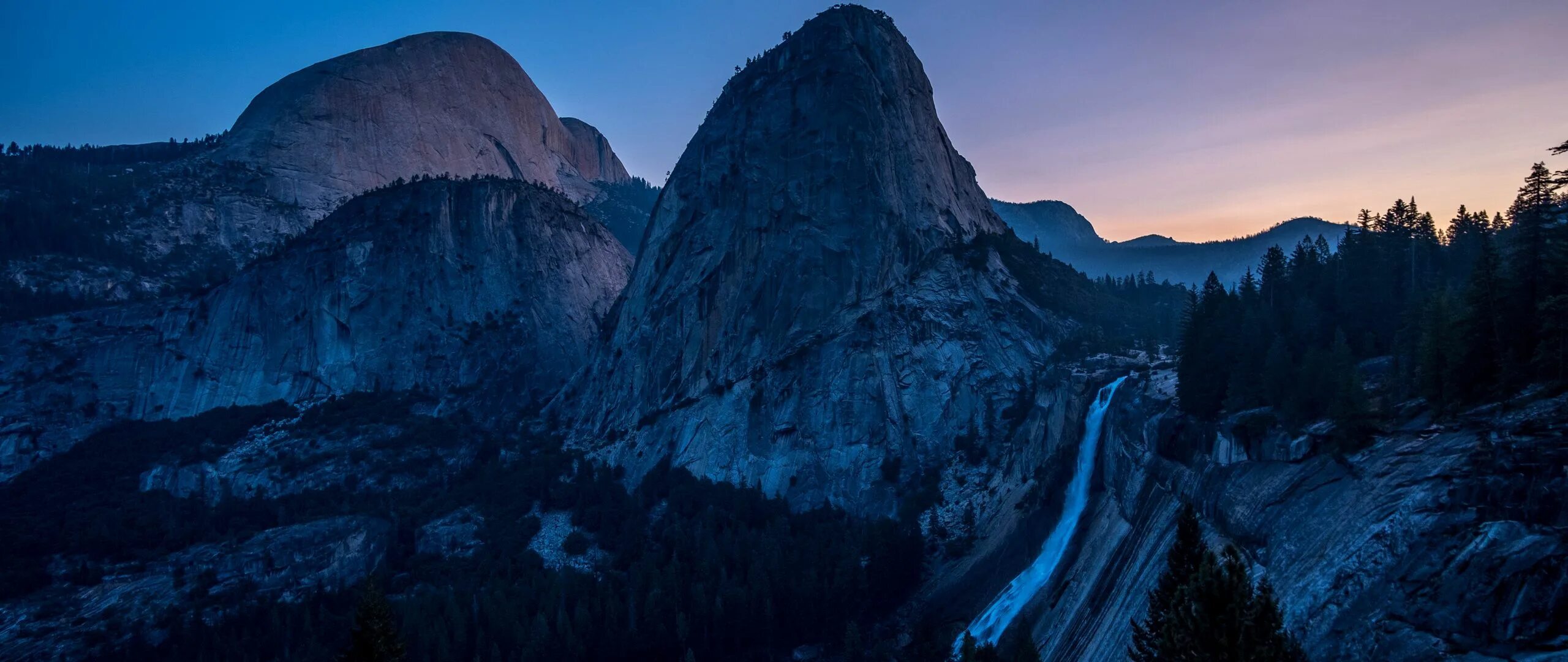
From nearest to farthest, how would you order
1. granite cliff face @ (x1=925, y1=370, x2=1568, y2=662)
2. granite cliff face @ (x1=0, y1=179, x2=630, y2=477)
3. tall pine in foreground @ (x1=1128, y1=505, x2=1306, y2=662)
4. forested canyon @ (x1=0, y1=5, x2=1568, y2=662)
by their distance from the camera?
tall pine in foreground @ (x1=1128, y1=505, x2=1306, y2=662) → granite cliff face @ (x1=925, y1=370, x2=1568, y2=662) → forested canyon @ (x1=0, y1=5, x2=1568, y2=662) → granite cliff face @ (x1=0, y1=179, x2=630, y2=477)

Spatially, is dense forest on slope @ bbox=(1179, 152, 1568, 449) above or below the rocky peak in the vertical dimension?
below

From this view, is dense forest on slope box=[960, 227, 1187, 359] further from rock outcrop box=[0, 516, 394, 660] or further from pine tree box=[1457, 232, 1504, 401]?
rock outcrop box=[0, 516, 394, 660]

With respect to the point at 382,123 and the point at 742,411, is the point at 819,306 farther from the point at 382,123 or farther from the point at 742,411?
the point at 382,123

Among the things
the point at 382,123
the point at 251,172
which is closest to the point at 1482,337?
the point at 251,172

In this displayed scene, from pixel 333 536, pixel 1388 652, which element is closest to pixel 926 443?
pixel 333 536

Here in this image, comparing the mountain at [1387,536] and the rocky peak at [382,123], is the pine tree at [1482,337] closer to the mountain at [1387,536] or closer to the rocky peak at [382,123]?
the mountain at [1387,536]

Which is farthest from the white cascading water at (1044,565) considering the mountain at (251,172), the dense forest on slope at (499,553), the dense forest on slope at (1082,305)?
the mountain at (251,172)

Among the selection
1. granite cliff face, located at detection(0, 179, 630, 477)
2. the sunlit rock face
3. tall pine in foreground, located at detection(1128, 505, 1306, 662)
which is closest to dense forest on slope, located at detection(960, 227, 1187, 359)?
the sunlit rock face
